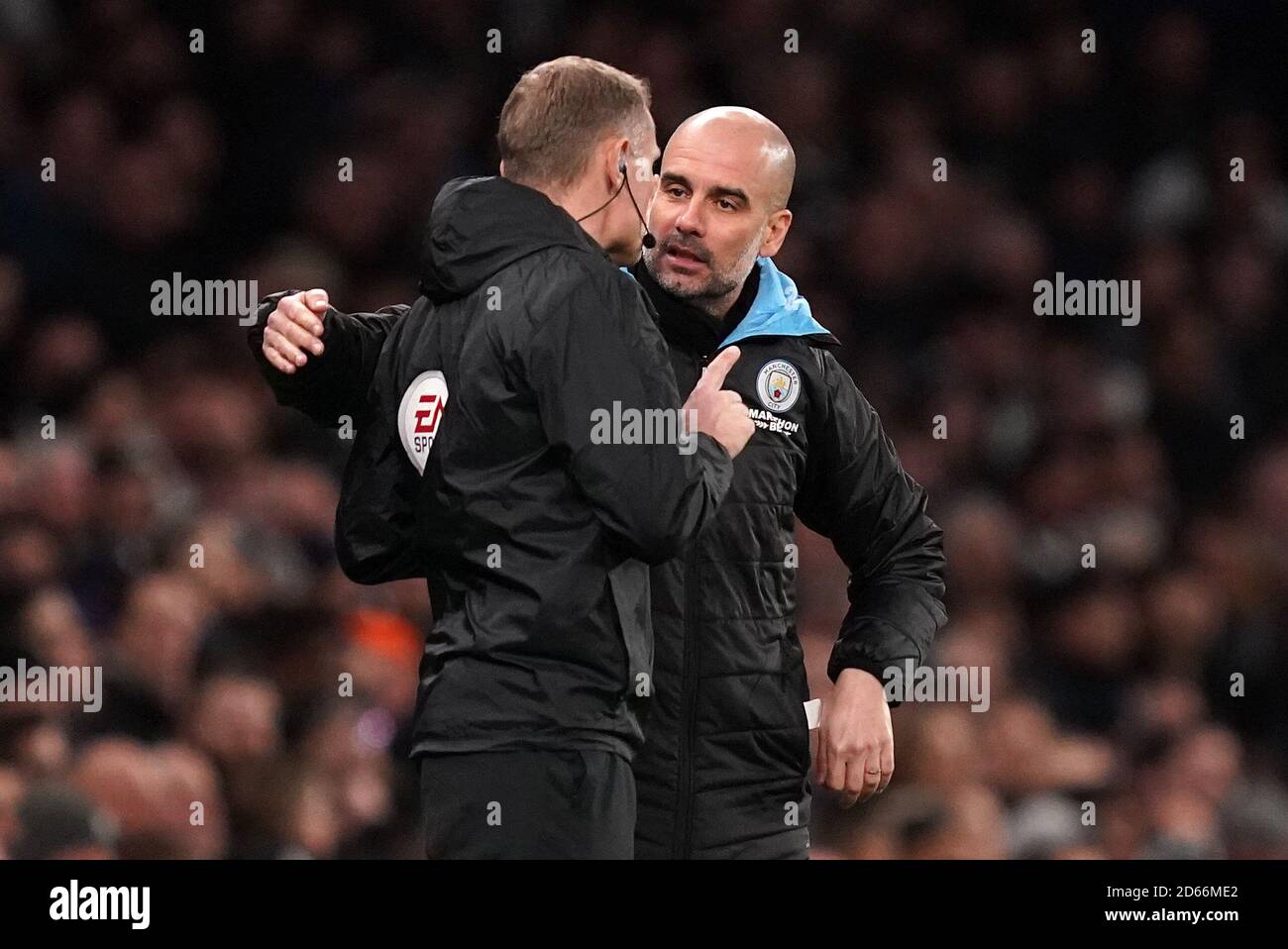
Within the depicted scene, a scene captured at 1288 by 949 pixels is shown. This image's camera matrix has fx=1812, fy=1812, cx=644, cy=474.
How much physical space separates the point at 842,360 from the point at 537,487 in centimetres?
244

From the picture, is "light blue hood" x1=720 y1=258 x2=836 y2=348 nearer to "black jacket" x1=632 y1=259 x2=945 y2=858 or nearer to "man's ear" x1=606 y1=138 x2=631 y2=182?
"black jacket" x1=632 y1=259 x2=945 y2=858

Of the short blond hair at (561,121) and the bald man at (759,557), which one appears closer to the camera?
the short blond hair at (561,121)

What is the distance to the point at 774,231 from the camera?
2299mm

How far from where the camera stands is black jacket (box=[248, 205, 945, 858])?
2.05 metres

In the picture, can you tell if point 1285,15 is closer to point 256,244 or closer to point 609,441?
point 256,244

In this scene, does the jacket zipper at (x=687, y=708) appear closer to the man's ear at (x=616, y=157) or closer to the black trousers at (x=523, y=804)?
the black trousers at (x=523, y=804)

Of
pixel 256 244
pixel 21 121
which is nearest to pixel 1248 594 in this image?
pixel 256 244

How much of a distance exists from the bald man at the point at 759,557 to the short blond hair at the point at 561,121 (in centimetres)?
27

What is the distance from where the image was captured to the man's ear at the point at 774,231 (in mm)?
2279

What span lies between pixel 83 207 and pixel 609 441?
247cm
